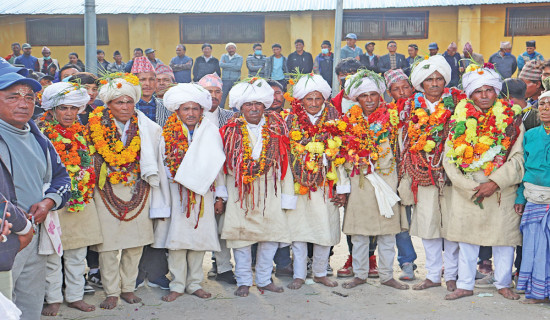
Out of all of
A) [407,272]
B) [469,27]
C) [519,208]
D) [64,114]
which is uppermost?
[469,27]

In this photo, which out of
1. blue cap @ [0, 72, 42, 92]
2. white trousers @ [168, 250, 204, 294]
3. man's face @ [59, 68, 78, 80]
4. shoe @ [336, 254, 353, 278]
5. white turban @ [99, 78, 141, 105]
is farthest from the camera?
man's face @ [59, 68, 78, 80]

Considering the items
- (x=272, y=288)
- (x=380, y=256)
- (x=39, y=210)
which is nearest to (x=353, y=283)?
(x=380, y=256)

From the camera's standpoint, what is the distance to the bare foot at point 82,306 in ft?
18.0

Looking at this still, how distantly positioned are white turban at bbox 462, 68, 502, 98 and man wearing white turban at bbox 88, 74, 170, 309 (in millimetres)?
3167

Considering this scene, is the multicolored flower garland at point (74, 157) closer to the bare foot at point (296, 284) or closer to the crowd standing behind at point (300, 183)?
the crowd standing behind at point (300, 183)

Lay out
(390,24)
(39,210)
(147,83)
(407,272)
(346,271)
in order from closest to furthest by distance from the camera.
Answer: (39,210) → (407,272) → (346,271) → (147,83) → (390,24)

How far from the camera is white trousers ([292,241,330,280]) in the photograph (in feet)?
20.5

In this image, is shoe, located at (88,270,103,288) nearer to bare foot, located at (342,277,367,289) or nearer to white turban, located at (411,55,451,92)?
bare foot, located at (342,277,367,289)

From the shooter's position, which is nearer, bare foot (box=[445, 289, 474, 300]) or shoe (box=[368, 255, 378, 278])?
bare foot (box=[445, 289, 474, 300])

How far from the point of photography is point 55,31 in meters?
20.1

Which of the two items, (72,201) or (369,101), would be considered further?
(369,101)

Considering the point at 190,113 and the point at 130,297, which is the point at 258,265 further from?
the point at 190,113

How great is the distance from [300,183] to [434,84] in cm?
176

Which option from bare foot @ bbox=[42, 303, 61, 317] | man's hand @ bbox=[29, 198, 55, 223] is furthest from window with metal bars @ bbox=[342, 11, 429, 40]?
man's hand @ bbox=[29, 198, 55, 223]
